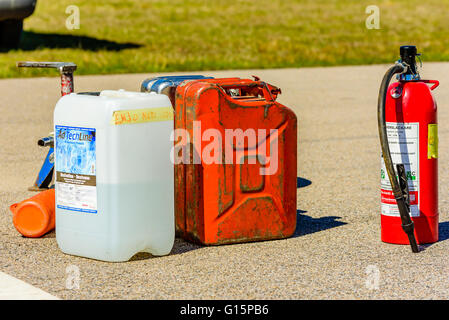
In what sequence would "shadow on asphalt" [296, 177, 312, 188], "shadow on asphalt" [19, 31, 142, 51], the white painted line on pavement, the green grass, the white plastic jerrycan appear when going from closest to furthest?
the white painted line on pavement → the white plastic jerrycan → "shadow on asphalt" [296, 177, 312, 188] → the green grass → "shadow on asphalt" [19, 31, 142, 51]

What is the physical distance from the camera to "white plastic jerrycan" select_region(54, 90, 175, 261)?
440cm

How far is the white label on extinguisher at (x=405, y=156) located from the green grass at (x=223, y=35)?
11305 millimetres

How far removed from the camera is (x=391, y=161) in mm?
4617

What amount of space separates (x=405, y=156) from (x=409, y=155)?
22 millimetres

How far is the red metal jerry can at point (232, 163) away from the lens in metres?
4.74

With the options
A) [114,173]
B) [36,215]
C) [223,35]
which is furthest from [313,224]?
[223,35]

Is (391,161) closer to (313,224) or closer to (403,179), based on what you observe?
(403,179)

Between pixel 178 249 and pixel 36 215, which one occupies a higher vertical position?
pixel 36 215

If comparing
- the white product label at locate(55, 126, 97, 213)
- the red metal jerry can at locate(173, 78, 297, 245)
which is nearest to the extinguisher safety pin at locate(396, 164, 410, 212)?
the red metal jerry can at locate(173, 78, 297, 245)

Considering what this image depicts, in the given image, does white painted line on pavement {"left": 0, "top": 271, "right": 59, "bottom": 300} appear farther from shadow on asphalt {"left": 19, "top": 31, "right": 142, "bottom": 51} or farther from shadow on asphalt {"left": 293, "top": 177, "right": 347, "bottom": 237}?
shadow on asphalt {"left": 19, "top": 31, "right": 142, "bottom": 51}

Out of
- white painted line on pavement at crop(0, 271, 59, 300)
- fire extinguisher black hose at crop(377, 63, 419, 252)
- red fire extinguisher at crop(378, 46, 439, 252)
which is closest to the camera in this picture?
white painted line on pavement at crop(0, 271, 59, 300)

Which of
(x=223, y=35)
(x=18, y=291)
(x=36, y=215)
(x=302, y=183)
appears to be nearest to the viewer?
(x=18, y=291)

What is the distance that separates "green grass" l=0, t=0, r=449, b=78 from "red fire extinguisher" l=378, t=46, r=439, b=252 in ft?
37.0

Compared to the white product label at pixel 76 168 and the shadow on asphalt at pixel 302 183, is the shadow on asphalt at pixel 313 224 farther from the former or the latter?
the white product label at pixel 76 168
